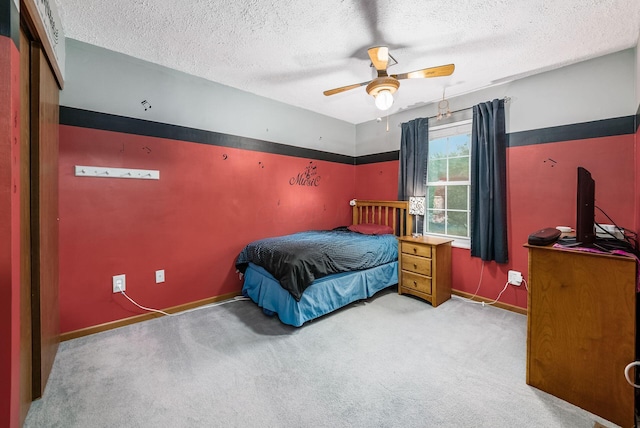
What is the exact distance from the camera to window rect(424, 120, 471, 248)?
130 inches

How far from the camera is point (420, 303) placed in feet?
9.99

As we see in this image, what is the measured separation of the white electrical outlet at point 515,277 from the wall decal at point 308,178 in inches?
105

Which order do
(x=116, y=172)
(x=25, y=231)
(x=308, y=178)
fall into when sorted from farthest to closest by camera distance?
(x=308, y=178) < (x=116, y=172) < (x=25, y=231)

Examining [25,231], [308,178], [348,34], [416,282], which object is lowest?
[416,282]

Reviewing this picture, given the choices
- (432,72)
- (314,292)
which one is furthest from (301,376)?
(432,72)

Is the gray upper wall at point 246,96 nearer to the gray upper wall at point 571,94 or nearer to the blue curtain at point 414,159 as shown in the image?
the gray upper wall at point 571,94

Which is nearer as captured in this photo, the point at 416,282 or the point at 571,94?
the point at 571,94

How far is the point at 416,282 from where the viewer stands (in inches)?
123

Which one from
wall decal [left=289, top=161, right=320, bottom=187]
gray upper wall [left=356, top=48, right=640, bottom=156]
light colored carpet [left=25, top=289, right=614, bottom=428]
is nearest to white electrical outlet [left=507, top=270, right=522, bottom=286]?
light colored carpet [left=25, top=289, right=614, bottom=428]

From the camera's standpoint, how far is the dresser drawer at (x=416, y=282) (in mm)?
3008

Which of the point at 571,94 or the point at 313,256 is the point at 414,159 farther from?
the point at 313,256

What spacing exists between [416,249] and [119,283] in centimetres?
309

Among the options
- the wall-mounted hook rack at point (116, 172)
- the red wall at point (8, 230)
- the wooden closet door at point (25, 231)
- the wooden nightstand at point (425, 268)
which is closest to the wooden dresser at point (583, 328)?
the wooden nightstand at point (425, 268)

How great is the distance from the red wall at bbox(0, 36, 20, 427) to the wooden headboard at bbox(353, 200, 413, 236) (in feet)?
11.6
